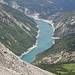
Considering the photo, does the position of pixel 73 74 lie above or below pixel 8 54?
above

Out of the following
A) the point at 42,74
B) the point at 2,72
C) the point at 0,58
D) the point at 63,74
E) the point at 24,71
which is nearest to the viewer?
the point at 2,72

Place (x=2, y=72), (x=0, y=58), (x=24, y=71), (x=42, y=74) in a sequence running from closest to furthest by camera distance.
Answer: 1. (x=2, y=72)
2. (x=0, y=58)
3. (x=24, y=71)
4. (x=42, y=74)

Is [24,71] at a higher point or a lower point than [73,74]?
lower

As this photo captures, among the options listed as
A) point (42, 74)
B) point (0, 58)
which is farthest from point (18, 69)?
point (42, 74)

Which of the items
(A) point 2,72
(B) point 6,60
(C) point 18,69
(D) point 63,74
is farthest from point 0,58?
(D) point 63,74

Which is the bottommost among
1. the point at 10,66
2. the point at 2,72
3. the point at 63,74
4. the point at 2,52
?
the point at 2,72

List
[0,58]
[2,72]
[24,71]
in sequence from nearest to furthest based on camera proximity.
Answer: [2,72]
[0,58]
[24,71]

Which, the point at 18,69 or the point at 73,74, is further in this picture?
the point at 73,74

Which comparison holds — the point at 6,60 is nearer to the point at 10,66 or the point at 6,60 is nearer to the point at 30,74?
the point at 10,66

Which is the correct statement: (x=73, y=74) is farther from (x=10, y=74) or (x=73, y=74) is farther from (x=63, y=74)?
(x=10, y=74)
